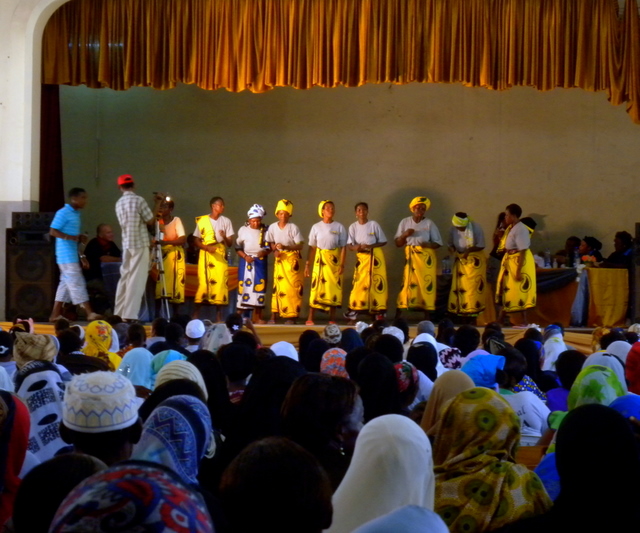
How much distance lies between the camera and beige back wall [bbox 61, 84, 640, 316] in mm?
11203

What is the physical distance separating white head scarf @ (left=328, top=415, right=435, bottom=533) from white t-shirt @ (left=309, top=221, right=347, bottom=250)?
7432mm

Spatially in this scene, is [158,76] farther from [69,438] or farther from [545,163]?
[69,438]

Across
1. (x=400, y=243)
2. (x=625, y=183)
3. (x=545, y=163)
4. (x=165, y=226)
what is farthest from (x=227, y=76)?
(x=625, y=183)

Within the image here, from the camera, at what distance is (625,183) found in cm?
1116

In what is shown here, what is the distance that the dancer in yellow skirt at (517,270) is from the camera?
29.8 ft

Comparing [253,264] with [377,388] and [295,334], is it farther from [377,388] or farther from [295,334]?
[377,388]

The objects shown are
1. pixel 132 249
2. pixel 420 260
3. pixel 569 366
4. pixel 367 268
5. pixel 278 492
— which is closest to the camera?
pixel 278 492

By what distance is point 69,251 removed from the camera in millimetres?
8461

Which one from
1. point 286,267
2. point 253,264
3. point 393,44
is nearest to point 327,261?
point 286,267

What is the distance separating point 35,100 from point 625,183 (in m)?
6.88

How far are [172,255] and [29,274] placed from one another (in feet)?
4.61

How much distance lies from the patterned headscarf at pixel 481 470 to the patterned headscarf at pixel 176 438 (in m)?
0.59

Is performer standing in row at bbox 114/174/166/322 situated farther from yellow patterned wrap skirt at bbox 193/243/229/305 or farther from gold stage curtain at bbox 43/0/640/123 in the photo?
gold stage curtain at bbox 43/0/640/123

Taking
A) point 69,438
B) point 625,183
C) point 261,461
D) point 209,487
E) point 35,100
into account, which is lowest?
point 209,487
